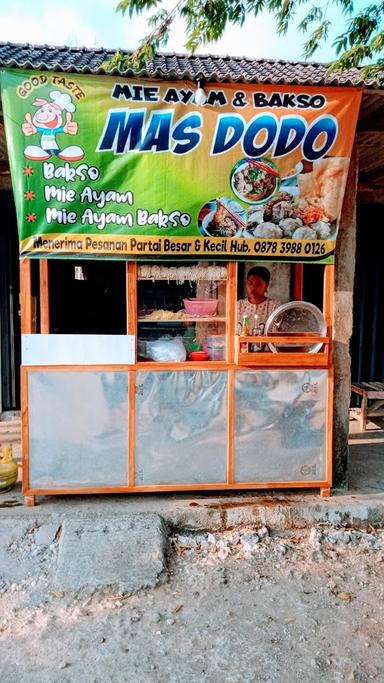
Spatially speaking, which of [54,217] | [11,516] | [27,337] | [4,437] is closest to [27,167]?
[54,217]

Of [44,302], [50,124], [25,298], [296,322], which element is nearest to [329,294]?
[296,322]

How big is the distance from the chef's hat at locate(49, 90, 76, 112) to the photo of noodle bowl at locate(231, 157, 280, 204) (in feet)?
4.70

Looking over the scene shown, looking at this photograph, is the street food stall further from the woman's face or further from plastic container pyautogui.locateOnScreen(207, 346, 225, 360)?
the woman's face

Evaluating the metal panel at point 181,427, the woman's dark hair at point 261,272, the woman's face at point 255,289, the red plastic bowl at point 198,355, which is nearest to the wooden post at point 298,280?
the woman's dark hair at point 261,272

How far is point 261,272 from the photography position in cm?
518

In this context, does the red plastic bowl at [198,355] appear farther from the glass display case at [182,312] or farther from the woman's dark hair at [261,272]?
the woman's dark hair at [261,272]

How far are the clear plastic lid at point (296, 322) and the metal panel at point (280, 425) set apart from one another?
11.8 inches

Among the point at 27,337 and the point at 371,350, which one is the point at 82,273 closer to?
the point at 27,337

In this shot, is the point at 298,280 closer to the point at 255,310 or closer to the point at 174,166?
the point at 255,310

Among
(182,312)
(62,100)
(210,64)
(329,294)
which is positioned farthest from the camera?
(210,64)

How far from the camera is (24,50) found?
20.3 ft

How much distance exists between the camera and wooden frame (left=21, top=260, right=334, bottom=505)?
4445 mm

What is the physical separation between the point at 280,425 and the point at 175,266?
5.65ft

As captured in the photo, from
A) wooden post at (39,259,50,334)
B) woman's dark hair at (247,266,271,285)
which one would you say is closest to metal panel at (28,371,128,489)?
wooden post at (39,259,50,334)
